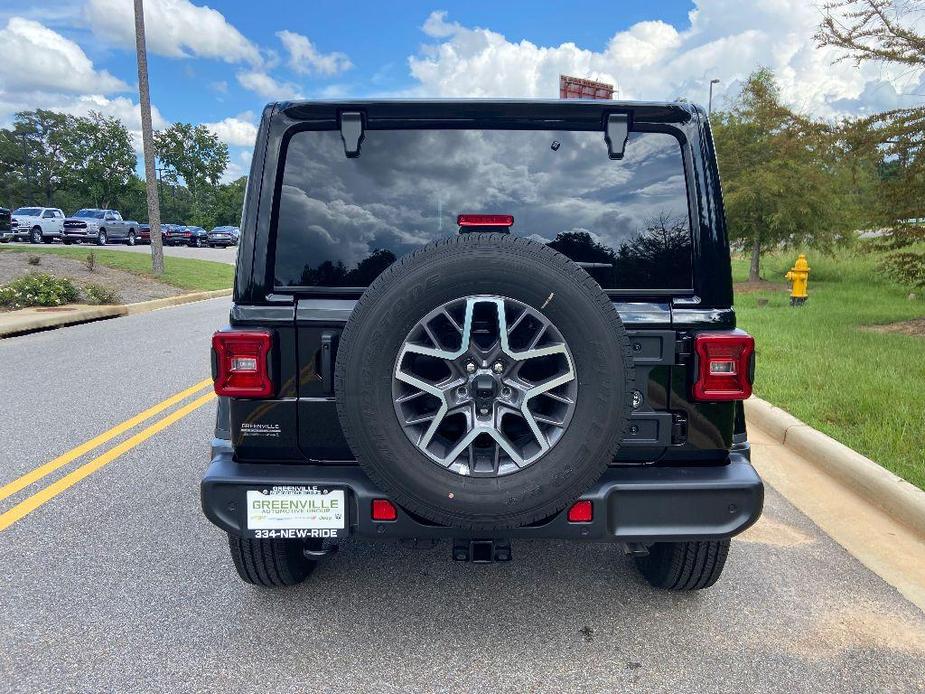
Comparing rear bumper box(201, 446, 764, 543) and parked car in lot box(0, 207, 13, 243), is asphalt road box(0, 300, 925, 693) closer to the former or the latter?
rear bumper box(201, 446, 764, 543)

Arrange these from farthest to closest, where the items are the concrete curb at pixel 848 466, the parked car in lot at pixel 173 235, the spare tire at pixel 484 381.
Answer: the parked car in lot at pixel 173 235 → the concrete curb at pixel 848 466 → the spare tire at pixel 484 381

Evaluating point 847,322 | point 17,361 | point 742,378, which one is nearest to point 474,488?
point 742,378

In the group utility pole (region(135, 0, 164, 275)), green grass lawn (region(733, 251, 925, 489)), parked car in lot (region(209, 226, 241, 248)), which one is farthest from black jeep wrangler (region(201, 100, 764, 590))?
parked car in lot (region(209, 226, 241, 248))

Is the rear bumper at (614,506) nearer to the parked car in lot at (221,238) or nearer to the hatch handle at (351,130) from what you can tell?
the hatch handle at (351,130)

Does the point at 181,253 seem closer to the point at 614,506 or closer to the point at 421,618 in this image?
the point at 421,618

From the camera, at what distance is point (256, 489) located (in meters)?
2.57

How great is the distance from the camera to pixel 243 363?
2.57 meters

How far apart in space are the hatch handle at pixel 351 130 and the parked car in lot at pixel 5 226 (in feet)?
129

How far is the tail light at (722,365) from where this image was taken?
8.32ft

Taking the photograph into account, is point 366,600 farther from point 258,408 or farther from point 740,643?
point 740,643

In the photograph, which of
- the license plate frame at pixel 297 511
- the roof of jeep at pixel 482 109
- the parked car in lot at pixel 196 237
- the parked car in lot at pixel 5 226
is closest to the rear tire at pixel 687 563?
the license plate frame at pixel 297 511

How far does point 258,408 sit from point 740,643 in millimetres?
2030

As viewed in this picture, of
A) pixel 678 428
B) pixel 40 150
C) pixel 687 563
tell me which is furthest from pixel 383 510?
pixel 40 150

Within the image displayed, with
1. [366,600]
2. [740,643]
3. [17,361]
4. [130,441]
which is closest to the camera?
[740,643]
